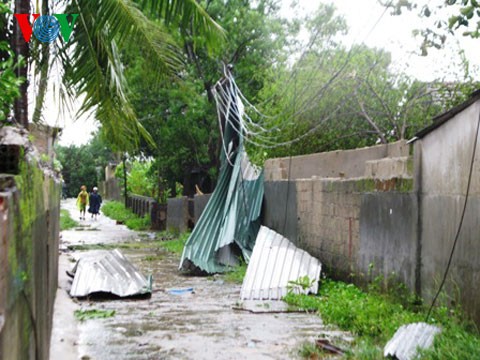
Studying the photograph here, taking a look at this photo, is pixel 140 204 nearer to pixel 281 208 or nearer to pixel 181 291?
pixel 281 208

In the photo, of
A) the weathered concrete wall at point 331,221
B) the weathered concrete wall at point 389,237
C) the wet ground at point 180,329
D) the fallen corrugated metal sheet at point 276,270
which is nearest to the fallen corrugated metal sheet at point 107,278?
the wet ground at point 180,329

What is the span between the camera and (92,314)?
26.8ft

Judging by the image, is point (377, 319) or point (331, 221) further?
point (331, 221)

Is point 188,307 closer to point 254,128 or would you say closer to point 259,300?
point 259,300

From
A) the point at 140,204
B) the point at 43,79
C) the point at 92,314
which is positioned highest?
the point at 43,79

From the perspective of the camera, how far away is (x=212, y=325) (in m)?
7.55

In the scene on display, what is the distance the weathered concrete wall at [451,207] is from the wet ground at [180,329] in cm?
140

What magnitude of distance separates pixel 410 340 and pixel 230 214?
26.1 feet

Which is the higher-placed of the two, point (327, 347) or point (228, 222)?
point (228, 222)

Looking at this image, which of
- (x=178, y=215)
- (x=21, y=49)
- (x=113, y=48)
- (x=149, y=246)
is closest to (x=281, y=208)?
(x=113, y=48)

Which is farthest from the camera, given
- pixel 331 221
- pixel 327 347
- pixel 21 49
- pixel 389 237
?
pixel 331 221

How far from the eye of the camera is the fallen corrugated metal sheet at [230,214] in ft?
42.0

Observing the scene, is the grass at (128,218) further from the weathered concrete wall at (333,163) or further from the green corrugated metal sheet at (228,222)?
the weathered concrete wall at (333,163)

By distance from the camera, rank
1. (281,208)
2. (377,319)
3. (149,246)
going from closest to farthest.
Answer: (377,319), (281,208), (149,246)
